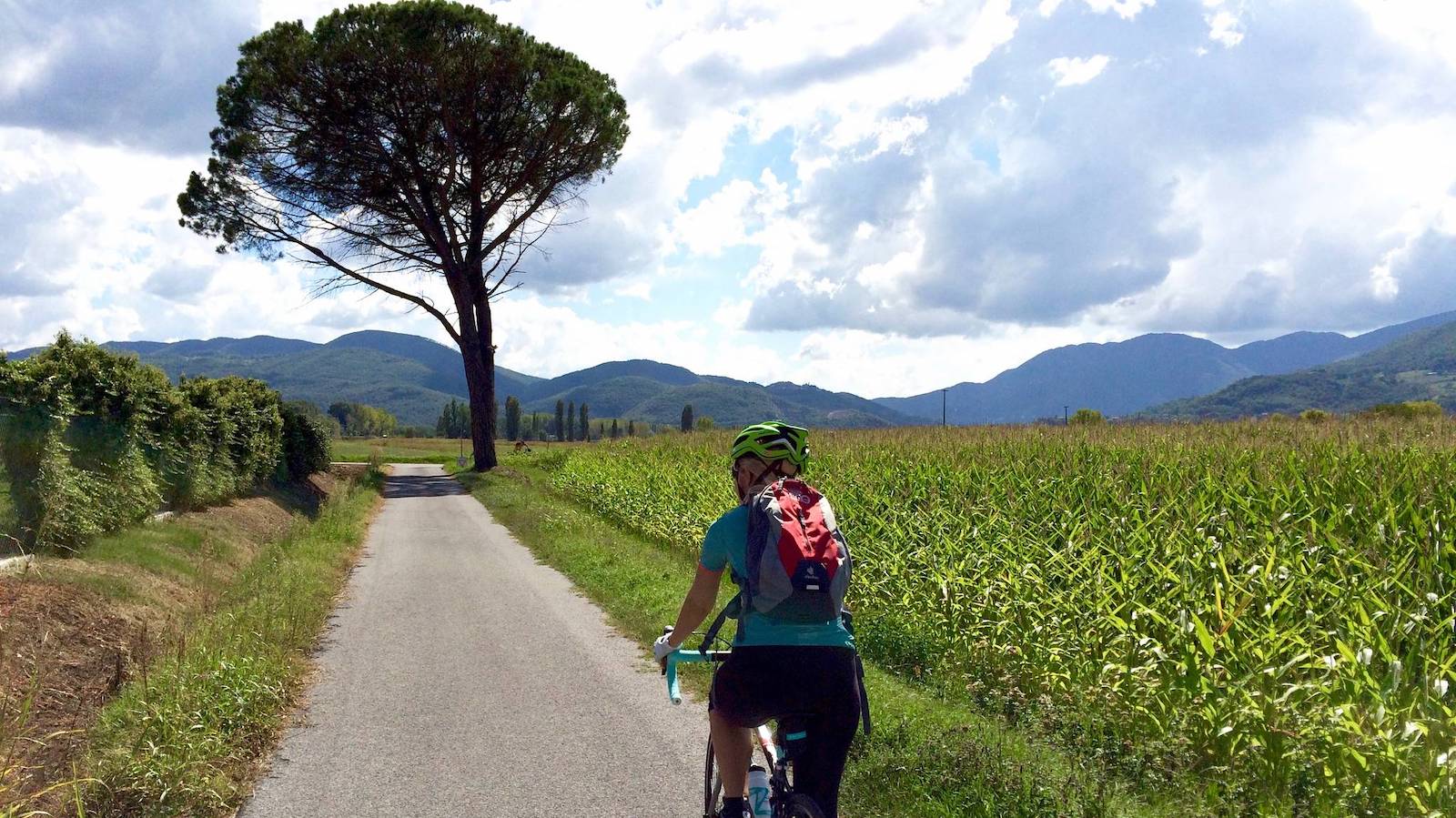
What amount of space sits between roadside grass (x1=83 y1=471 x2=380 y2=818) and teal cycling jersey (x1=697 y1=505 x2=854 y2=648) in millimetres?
3612

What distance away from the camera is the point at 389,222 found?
34000 millimetres

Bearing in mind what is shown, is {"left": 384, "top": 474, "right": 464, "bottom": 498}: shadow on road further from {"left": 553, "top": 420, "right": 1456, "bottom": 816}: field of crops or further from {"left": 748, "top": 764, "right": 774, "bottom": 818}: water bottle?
{"left": 748, "top": 764, "right": 774, "bottom": 818}: water bottle

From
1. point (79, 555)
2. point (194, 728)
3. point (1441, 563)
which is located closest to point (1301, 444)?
point (1441, 563)

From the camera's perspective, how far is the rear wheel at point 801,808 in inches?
120

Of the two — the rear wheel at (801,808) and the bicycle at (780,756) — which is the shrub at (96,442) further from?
the rear wheel at (801,808)

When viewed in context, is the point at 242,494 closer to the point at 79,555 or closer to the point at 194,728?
the point at 79,555

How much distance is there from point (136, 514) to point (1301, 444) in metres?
15.0

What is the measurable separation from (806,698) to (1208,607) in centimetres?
373

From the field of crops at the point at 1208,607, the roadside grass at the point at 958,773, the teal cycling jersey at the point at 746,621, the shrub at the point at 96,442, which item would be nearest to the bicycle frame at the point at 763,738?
the teal cycling jersey at the point at 746,621

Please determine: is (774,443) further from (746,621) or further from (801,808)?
(801,808)

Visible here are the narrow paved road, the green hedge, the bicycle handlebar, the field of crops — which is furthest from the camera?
the green hedge

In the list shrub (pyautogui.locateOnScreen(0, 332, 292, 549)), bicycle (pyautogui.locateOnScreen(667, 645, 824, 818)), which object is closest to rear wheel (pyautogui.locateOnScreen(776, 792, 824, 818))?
bicycle (pyautogui.locateOnScreen(667, 645, 824, 818))

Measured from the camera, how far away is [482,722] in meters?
6.52

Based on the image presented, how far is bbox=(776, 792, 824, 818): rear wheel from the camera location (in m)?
3.04
